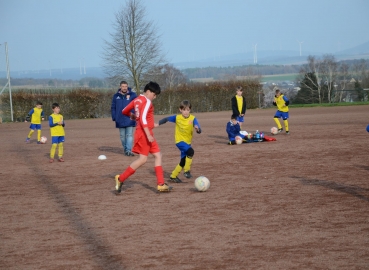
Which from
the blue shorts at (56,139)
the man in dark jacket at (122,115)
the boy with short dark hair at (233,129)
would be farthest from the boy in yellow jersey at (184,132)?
the boy with short dark hair at (233,129)

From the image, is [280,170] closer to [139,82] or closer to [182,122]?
[182,122]

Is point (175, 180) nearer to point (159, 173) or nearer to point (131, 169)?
point (159, 173)

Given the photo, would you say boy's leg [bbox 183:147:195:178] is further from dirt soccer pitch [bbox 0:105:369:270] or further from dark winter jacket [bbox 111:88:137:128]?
dark winter jacket [bbox 111:88:137:128]

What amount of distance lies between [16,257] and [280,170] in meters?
7.02

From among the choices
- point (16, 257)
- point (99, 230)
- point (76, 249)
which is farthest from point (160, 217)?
point (16, 257)

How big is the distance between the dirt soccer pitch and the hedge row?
99.8ft

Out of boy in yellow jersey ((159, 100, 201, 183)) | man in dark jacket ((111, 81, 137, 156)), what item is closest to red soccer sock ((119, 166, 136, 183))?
boy in yellow jersey ((159, 100, 201, 183))

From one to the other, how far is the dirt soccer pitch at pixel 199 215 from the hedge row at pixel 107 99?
3042cm

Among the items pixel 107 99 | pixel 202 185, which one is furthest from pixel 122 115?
pixel 107 99

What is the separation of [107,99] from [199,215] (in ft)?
132

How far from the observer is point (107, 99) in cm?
4731

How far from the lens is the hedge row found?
44375 millimetres

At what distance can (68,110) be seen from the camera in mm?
45938

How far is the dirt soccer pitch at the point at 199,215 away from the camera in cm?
607
